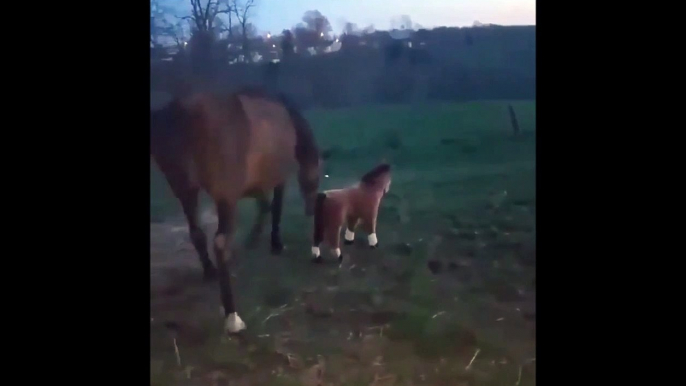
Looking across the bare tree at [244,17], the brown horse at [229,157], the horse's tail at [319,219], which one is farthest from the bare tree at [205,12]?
the horse's tail at [319,219]

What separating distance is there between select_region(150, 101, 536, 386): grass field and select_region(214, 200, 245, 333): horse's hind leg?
0.01 meters

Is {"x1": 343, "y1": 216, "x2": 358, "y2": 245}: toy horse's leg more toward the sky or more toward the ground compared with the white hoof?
more toward the sky

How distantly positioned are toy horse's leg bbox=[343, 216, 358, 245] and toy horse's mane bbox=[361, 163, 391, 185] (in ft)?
0.21

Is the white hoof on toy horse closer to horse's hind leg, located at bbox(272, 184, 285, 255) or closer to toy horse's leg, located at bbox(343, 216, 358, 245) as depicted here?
toy horse's leg, located at bbox(343, 216, 358, 245)

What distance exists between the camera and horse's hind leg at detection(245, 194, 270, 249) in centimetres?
111

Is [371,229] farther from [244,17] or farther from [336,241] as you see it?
[244,17]

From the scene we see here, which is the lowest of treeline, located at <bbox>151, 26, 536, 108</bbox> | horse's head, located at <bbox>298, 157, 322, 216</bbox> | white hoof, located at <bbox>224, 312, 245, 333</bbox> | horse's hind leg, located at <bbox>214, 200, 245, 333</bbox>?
white hoof, located at <bbox>224, 312, 245, 333</bbox>

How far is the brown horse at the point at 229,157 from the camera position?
43.6 inches

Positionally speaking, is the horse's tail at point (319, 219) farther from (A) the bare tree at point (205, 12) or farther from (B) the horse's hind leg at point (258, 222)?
(A) the bare tree at point (205, 12)

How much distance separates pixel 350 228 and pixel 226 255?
8.2 inches

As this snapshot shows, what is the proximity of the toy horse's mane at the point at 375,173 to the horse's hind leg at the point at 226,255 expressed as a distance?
219mm

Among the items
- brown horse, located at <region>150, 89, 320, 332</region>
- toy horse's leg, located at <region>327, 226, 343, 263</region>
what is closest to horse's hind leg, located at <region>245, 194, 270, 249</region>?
brown horse, located at <region>150, 89, 320, 332</region>

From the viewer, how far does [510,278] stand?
1.10 metres
